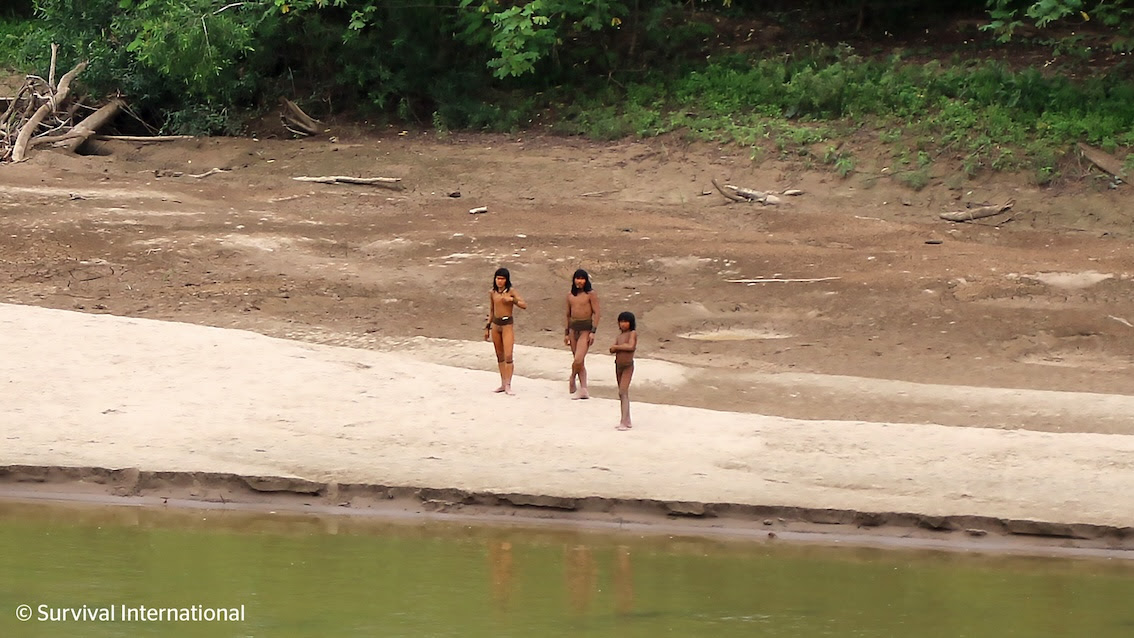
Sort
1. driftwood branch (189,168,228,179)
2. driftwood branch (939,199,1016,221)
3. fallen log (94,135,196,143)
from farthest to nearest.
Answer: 1. fallen log (94,135,196,143)
2. driftwood branch (189,168,228,179)
3. driftwood branch (939,199,1016,221)

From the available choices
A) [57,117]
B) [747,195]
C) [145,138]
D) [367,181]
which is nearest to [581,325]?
[747,195]

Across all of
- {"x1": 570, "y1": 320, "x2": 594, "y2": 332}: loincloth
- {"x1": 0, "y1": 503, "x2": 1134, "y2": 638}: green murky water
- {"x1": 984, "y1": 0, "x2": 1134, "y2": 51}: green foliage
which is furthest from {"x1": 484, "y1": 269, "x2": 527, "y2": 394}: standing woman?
{"x1": 984, "y1": 0, "x2": 1134, "y2": 51}: green foliage

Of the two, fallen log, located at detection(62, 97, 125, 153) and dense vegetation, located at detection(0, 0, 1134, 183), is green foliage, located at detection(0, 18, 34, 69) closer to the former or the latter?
dense vegetation, located at detection(0, 0, 1134, 183)

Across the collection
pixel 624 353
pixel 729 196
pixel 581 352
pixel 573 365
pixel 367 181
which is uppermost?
pixel 729 196

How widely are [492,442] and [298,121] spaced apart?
13332 mm

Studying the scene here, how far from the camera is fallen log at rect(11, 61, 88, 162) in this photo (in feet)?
64.1

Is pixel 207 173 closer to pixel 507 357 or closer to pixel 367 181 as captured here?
pixel 367 181

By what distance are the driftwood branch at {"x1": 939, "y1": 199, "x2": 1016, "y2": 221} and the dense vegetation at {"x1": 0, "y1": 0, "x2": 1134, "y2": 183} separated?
0.72 metres

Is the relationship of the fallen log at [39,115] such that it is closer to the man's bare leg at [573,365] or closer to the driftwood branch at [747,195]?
the driftwood branch at [747,195]

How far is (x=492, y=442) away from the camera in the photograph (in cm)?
927

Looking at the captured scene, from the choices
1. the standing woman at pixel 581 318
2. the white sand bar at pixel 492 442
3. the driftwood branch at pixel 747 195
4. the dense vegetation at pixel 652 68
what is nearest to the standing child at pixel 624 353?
the white sand bar at pixel 492 442

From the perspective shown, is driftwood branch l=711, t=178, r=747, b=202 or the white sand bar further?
driftwood branch l=711, t=178, r=747, b=202

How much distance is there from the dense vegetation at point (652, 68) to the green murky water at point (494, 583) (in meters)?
10.5

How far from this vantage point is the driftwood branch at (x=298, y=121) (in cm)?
2139
